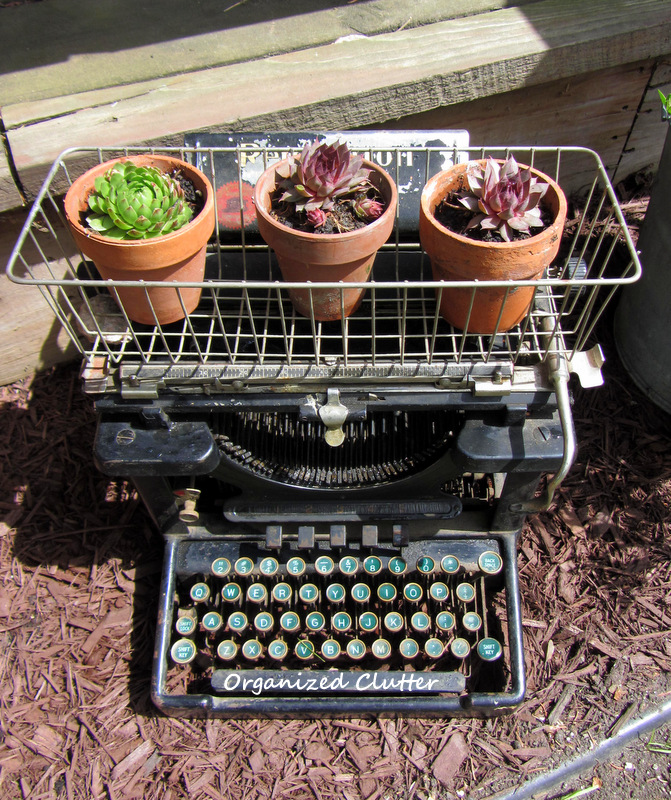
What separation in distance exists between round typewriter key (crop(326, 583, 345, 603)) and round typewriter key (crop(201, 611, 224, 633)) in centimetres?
35

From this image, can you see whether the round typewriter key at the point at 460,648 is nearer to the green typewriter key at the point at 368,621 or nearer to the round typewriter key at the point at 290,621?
the green typewriter key at the point at 368,621

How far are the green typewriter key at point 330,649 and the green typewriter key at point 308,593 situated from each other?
0.43 feet

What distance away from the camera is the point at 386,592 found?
6.82ft

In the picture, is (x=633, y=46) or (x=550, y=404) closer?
(x=550, y=404)

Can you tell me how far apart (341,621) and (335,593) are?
0.09 m

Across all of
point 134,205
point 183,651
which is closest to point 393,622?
point 183,651

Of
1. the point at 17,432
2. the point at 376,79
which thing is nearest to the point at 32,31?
the point at 376,79

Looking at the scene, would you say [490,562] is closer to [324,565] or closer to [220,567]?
[324,565]

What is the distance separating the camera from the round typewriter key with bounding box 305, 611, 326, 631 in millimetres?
2072

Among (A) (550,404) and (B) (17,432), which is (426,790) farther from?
(B) (17,432)

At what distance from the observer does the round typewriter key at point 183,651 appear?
2.04 metres

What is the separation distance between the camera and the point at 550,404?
172 centimetres

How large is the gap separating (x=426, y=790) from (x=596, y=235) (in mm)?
2372

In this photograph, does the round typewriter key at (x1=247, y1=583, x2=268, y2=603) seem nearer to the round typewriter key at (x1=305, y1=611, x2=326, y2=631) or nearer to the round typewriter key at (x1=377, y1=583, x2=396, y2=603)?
the round typewriter key at (x1=305, y1=611, x2=326, y2=631)
